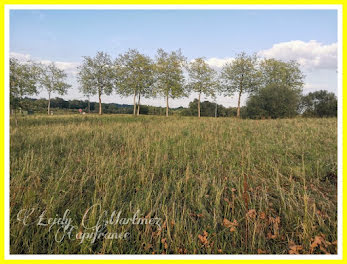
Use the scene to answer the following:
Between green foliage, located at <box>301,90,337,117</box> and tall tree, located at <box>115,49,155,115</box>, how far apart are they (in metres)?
31.5

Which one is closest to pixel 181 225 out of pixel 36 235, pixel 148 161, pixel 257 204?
pixel 257 204

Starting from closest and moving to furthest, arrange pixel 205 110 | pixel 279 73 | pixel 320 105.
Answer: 1. pixel 320 105
2. pixel 279 73
3. pixel 205 110

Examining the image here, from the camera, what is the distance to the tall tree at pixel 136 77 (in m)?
37.5

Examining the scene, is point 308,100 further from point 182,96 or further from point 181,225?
point 181,225

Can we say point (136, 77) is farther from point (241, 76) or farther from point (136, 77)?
point (241, 76)

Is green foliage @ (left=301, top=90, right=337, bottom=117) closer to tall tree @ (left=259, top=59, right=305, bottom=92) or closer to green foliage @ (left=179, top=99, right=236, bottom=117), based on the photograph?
tall tree @ (left=259, top=59, right=305, bottom=92)

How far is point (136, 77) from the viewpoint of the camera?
3734 centimetres

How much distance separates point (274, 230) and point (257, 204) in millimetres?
758

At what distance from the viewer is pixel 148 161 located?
17.4 ft

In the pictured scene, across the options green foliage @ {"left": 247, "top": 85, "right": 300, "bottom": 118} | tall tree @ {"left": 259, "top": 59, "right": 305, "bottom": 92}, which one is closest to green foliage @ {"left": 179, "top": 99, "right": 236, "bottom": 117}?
tall tree @ {"left": 259, "top": 59, "right": 305, "bottom": 92}

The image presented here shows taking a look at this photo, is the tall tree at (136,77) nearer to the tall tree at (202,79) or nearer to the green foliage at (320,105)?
the tall tree at (202,79)

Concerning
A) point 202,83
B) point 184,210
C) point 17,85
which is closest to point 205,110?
point 202,83

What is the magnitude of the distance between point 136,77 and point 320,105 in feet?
121

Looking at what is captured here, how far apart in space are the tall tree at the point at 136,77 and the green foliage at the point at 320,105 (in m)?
31.5
